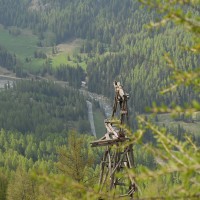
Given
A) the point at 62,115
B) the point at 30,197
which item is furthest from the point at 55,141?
the point at 30,197

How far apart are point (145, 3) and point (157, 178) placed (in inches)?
95.2

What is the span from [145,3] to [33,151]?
117008 millimetres

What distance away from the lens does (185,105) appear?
5.71m

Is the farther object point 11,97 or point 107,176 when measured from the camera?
point 11,97

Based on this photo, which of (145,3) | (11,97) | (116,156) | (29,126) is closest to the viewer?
(145,3)

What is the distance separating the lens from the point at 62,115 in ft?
612

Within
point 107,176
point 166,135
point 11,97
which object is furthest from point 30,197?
point 11,97

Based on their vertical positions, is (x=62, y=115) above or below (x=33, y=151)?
below

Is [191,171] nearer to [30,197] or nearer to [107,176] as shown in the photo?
[107,176]

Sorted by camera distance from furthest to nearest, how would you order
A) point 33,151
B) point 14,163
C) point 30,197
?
point 33,151 < point 14,163 < point 30,197

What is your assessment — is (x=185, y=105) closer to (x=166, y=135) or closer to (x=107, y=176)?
(x=166, y=135)

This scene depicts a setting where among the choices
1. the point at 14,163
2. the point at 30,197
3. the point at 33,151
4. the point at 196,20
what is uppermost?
the point at 196,20

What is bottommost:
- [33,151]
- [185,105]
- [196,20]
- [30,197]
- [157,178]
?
[33,151]

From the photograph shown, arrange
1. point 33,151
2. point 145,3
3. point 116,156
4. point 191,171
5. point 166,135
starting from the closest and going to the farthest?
point 191,171 → point 145,3 → point 166,135 → point 116,156 → point 33,151
